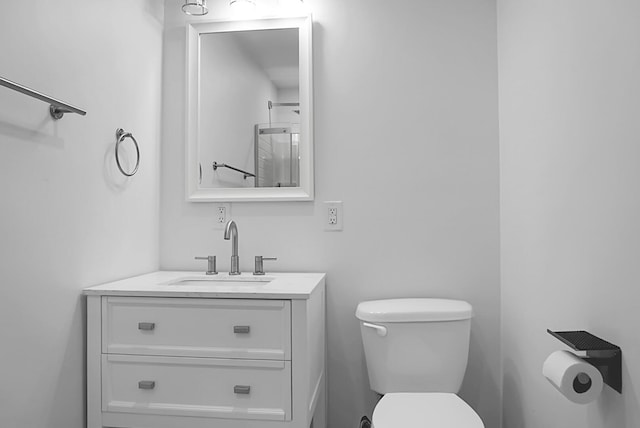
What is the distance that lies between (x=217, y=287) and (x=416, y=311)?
0.75 metres

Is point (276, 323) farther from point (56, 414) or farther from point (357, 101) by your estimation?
point (357, 101)

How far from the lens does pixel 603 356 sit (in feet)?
→ 3.57

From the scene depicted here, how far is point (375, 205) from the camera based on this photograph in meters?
2.04

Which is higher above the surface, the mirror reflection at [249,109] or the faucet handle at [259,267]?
the mirror reflection at [249,109]

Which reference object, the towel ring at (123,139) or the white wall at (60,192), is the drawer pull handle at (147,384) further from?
the towel ring at (123,139)

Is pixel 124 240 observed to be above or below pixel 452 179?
below

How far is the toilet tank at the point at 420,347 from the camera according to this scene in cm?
174

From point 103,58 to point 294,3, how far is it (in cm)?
88

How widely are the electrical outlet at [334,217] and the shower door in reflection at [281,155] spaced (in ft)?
0.67

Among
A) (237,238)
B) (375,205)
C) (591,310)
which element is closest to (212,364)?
(237,238)

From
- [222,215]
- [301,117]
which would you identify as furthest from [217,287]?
[301,117]

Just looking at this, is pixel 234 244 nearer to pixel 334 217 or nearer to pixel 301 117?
pixel 334 217

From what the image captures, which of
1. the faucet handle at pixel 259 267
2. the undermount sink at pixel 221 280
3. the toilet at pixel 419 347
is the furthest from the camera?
the faucet handle at pixel 259 267

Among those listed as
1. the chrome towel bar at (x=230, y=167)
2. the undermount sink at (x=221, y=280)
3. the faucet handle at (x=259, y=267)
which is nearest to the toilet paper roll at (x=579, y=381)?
the undermount sink at (x=221, y=280)
